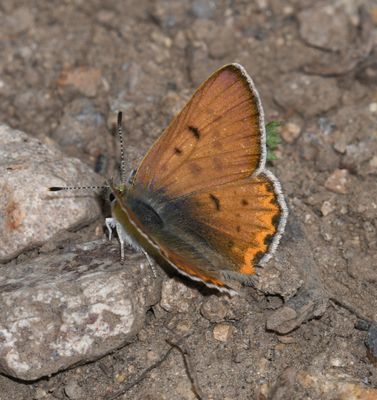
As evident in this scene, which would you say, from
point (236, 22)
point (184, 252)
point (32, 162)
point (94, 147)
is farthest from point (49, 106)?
point (184, 252)

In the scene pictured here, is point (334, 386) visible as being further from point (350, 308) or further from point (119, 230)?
point (119, 230)

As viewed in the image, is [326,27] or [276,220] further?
[326,27]

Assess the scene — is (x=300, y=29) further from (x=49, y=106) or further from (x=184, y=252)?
(x=184, y=252)

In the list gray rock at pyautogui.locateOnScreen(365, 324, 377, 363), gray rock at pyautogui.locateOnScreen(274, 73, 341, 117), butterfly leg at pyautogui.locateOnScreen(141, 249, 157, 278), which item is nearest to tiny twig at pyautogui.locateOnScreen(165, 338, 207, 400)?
butterfly leg at pyautogui.locateOnScreen(141, 249, 157, 278)

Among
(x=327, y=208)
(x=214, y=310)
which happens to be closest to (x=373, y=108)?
(x=327, y=208)

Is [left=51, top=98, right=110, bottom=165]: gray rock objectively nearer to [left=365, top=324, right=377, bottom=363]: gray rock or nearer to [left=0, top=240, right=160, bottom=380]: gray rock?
[left=0, top=240, right=160, bottom=380]: gray rock

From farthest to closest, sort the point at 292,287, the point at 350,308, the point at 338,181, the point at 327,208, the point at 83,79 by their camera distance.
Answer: the point at 83,79 → the point at 338,181 → the point at 327,208 → the point at 350,308 → the point at 292,287

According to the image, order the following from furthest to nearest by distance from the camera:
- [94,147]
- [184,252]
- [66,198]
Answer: [94,147] < [66,198] < [184,252]
